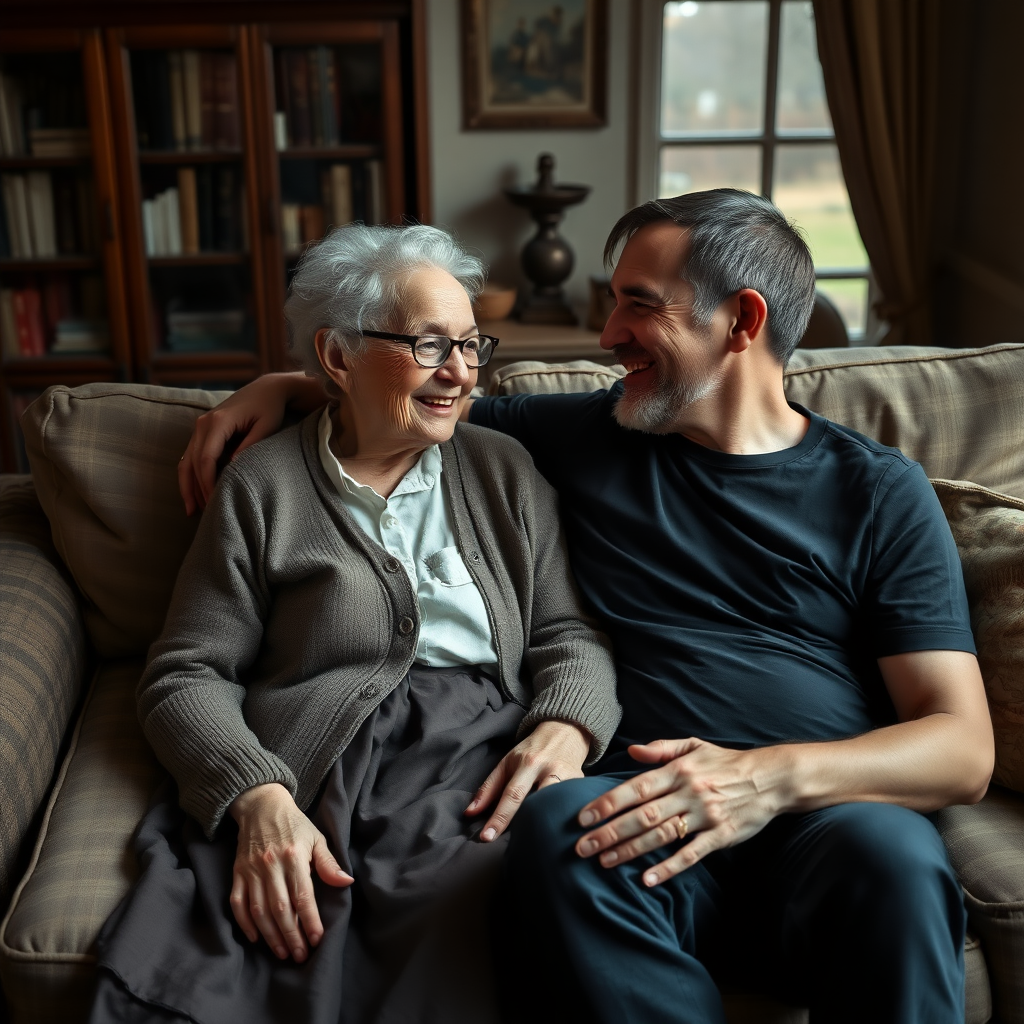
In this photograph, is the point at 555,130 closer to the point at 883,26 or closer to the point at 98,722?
the point at 883,26

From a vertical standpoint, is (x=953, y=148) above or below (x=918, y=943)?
above

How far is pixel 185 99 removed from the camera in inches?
129

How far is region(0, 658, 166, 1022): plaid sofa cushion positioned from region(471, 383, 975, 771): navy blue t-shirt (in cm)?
63

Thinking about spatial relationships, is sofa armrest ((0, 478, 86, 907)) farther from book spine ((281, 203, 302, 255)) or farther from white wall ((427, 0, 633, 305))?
white wall ((427, 0, 633, 305))

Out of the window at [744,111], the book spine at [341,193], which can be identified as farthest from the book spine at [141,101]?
the window at [744,111]

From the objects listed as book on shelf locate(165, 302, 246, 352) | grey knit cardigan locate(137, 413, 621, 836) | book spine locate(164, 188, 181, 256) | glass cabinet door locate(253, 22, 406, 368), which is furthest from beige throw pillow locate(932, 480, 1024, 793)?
book spine locate(164, 188, 181, 256)

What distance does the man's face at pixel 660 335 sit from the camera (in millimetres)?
1527

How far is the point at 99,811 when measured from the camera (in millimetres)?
1396

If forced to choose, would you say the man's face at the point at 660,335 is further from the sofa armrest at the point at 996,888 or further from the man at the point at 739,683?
the sofa armrest at the point at 996,888

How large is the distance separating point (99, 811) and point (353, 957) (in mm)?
403

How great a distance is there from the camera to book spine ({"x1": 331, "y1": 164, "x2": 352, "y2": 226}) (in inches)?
133

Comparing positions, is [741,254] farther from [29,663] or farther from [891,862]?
[29,663]

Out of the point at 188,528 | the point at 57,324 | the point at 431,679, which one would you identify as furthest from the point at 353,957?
the point at 57,324

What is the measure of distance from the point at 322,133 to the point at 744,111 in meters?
1.44
